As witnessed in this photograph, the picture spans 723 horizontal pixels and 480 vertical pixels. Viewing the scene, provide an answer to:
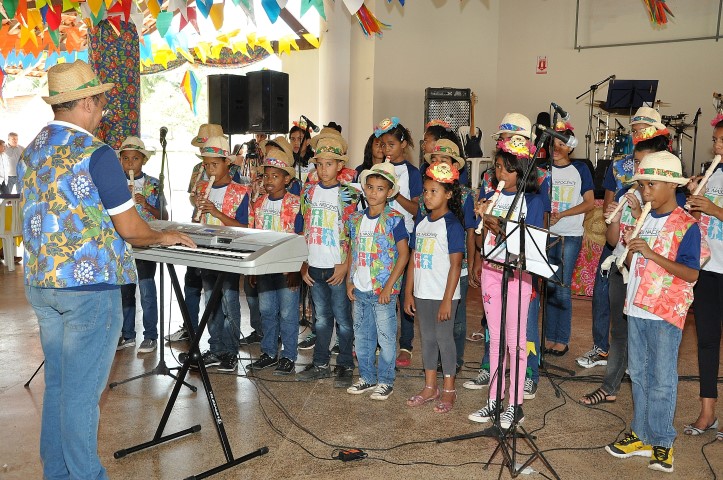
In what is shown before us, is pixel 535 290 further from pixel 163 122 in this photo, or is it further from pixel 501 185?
pixel 163 122

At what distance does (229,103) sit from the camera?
7828 mm

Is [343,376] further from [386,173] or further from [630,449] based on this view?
[630,449]

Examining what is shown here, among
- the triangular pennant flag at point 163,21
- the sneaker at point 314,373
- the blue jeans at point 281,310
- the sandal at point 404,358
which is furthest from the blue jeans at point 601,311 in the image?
the triangular pennant flag at point 163,21

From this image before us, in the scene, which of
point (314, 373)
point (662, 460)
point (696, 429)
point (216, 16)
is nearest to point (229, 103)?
point (216, 16)

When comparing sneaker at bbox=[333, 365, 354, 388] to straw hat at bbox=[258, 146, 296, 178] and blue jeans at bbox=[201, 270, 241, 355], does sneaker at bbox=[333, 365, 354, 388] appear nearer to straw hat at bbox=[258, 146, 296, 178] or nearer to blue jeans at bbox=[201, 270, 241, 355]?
blue jeans at bbox=[201, 270, 241, 355]

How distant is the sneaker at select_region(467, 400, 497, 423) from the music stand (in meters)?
6.07

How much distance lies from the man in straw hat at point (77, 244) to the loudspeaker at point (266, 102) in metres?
4.72

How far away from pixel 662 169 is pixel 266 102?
197 inches

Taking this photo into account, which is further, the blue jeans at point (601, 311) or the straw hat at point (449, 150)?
the blue jeans at point (601, 311)

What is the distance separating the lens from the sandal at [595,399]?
14.8 feet

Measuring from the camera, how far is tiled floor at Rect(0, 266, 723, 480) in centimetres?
357

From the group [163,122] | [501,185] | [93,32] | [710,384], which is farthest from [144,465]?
[163,122]

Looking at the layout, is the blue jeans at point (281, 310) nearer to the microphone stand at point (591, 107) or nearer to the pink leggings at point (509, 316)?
the pink leggings at point (509, 316)

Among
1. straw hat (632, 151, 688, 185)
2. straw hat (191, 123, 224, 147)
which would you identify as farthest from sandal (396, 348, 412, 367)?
straw hat (632, 151, 688, 185)
